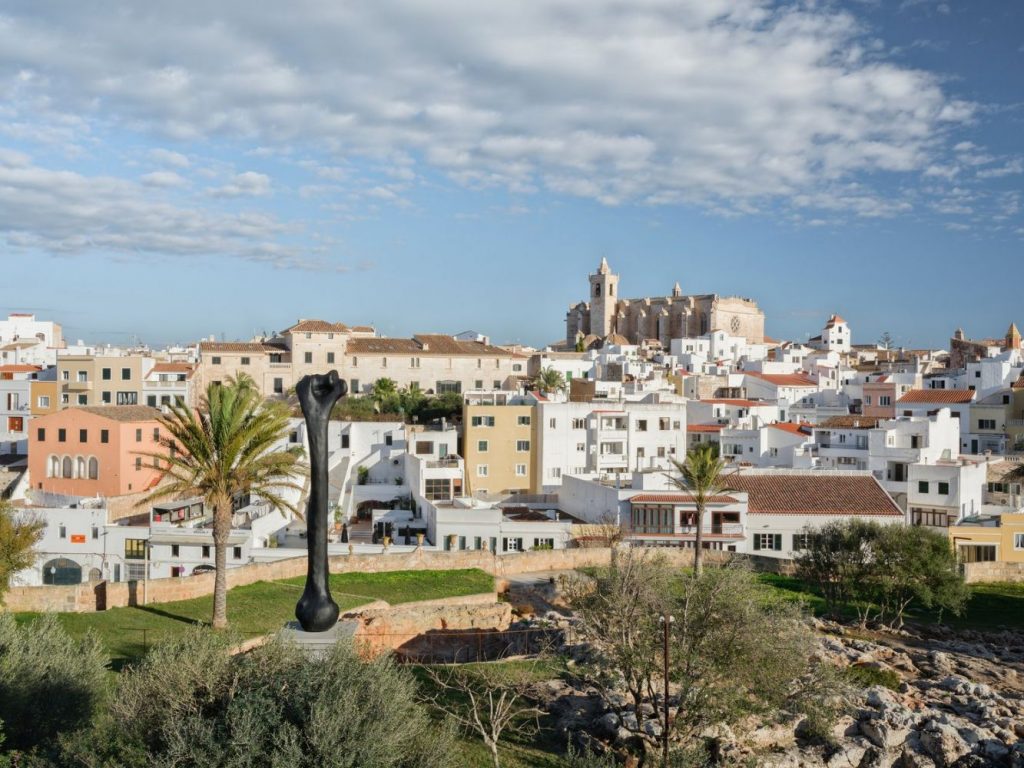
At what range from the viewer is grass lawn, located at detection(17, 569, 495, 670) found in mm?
19547

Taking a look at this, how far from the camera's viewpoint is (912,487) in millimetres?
40906

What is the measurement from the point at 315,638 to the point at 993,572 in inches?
1322

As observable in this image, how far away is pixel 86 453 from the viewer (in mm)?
40031

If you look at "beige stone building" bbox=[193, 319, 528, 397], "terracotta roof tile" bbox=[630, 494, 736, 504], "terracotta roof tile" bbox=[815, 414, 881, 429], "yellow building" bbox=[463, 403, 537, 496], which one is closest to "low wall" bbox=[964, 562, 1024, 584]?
"terracotta roof tile" bbox=[630, 494, 736, 504]

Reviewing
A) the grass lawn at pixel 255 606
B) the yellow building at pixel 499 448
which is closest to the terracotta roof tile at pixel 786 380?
the yellow building at pixel 499 448

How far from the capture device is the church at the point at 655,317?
11450 cm

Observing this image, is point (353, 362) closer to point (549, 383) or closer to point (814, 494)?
point (549, 383)

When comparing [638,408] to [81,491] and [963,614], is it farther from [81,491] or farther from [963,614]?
[81,491]

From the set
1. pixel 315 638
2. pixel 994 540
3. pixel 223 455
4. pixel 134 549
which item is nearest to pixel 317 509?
pixel 315 638

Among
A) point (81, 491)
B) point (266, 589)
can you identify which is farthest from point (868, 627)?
point (81, 491)

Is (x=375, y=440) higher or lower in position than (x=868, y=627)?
higher

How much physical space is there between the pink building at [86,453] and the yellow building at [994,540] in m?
34.5

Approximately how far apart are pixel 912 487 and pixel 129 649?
3435 centimetres

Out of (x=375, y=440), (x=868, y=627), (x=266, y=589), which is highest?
(x=375, y=440)
